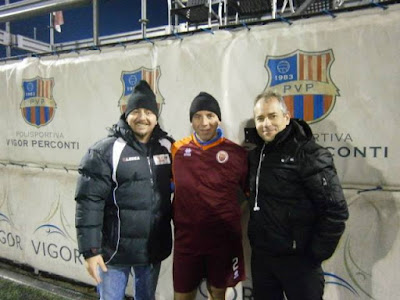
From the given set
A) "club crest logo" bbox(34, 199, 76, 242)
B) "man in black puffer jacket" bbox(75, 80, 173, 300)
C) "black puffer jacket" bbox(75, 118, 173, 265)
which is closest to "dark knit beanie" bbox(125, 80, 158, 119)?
"man in black puffer jacket" bbox(75, 80, 173, 300)

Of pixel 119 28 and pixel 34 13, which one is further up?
pixel 119 28

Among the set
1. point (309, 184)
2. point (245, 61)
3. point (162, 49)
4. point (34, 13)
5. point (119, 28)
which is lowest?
point (309, 184)

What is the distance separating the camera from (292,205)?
4.83 feet

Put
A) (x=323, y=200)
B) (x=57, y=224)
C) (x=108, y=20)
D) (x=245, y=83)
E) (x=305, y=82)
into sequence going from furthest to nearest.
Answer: (x=108, y=20) → (x=57, y=224) → (x=245, y=83) → (x=305, y=82) → (x=323, y=200)

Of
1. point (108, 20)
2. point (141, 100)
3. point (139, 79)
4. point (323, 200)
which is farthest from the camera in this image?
point (108, 20)

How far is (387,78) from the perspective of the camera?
1.66m

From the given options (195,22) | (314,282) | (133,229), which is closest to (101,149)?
(133,229)

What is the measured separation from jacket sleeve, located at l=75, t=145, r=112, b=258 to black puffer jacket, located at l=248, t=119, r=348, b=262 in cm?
76

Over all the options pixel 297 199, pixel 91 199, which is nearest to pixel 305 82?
pixel 297 199

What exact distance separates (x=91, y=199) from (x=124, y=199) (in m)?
0.16

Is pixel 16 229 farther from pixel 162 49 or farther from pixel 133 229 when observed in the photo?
pixel 162 49

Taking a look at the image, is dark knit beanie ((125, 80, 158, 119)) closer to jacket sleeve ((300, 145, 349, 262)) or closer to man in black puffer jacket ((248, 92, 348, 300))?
man in black puffer jacket ((248, 92, 348, 300))

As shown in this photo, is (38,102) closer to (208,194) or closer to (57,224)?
(57,224)

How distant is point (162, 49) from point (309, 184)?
1.39 metres
